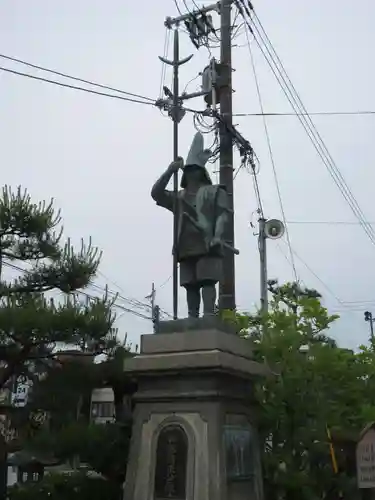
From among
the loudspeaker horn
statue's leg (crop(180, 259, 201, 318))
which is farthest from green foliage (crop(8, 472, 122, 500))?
the loudspeaker horn

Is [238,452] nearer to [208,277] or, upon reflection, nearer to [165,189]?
[208,277]

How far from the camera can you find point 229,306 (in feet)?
37.2

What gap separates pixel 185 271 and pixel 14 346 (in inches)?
98.0

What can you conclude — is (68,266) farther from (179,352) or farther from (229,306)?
(229,306)

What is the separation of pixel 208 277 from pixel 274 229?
389 inches

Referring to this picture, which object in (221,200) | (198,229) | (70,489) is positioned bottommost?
(70,489)

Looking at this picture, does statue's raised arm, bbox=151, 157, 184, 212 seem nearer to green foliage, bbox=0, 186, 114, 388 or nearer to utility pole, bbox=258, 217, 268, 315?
green foliage, bbox=0, 186, 114, 388

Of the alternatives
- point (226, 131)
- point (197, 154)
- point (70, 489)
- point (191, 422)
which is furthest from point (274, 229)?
point (191, 422)

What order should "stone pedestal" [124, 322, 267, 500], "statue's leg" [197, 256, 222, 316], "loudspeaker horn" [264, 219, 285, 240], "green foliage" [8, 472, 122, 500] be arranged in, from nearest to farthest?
"stone pedestal" [124, 322, 267, 500], "statue's leg" [197, 256, 222, 316], "green foliage" [8, 472, 122, 500], "loudspeaker horn" [264, 219, 285, 240]

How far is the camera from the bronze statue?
759cm

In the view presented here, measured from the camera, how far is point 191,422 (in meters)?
6.73

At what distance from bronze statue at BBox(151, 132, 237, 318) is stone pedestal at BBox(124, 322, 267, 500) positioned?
0.64 metres

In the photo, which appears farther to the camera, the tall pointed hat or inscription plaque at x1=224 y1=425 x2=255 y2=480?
the tall pointed hat

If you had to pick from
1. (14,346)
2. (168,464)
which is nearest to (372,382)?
(168,464)
